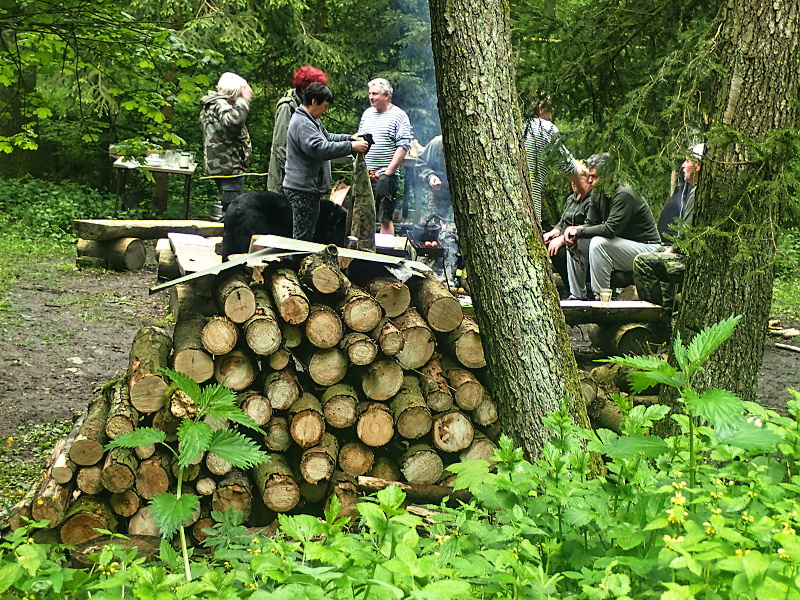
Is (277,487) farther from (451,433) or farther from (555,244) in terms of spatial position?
(555,244)

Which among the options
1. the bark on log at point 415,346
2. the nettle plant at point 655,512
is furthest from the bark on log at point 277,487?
the nettle plant at point 655,512

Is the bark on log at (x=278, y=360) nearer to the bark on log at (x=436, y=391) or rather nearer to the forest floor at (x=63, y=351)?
the bark on log at (x=436, y=391)

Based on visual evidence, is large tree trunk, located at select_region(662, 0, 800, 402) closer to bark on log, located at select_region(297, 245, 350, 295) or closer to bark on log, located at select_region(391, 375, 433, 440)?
bark on log, located at select_region(391, 375, 433, 440)

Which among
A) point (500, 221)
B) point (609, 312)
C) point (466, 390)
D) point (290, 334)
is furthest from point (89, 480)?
point (609, 312)

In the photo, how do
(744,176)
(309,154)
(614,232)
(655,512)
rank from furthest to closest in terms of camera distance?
(614,232)
(309,154)
(744,176)
(655,512)

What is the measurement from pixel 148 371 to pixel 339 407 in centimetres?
113

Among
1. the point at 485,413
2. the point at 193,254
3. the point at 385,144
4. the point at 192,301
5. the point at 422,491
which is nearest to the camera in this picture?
the point at 422,491

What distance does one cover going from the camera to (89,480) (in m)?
4.48

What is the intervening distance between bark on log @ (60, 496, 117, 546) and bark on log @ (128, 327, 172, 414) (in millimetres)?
584

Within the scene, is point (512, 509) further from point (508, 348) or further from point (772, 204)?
point (772, 204)

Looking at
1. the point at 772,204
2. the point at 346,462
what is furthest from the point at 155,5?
the point at 772,204

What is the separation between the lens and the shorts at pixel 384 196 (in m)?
9.36

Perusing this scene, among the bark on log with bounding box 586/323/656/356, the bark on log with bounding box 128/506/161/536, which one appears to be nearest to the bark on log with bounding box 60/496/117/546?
the bark on log with bounding box 128/506/161/536

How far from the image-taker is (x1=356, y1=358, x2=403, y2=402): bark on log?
497 centimetres
